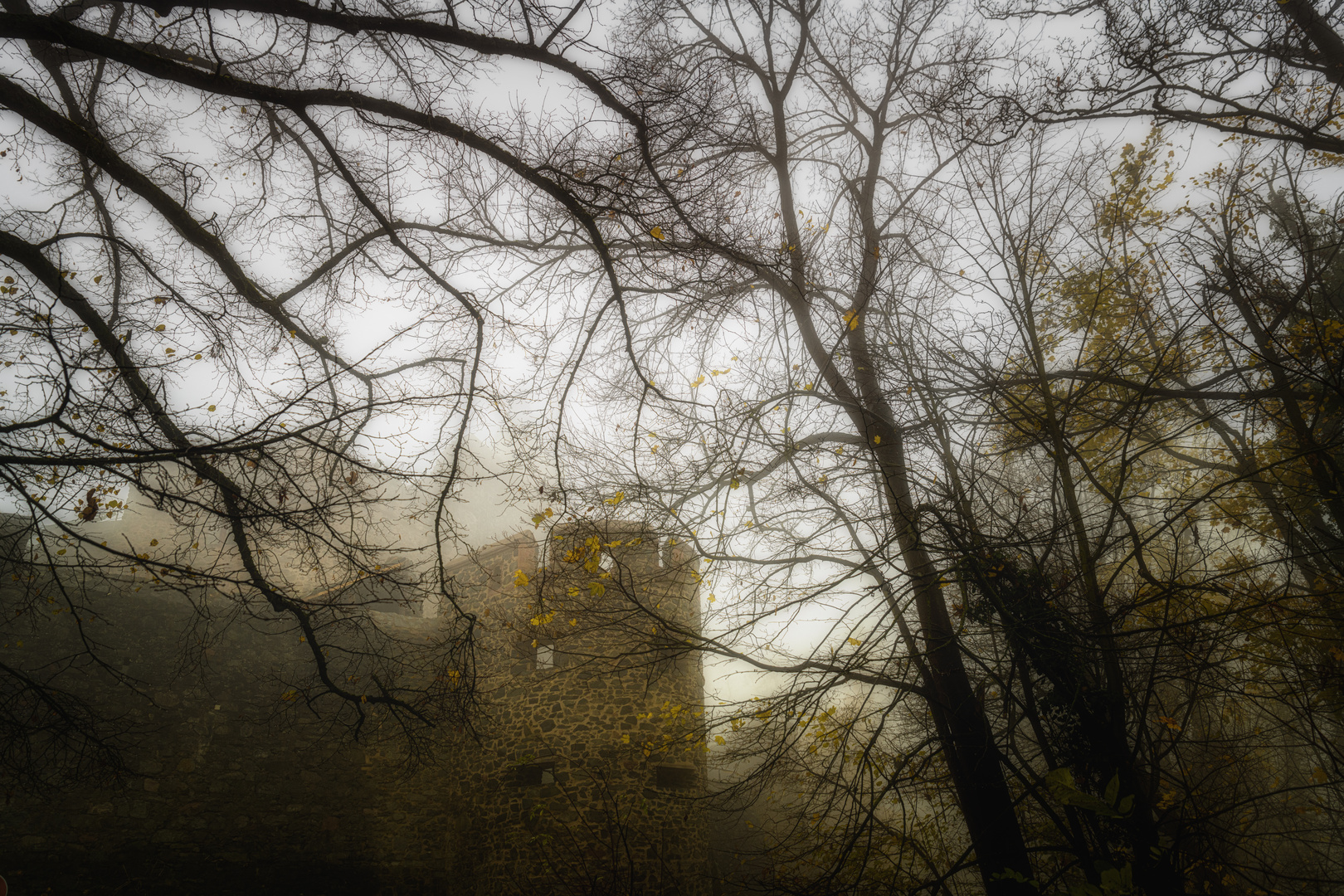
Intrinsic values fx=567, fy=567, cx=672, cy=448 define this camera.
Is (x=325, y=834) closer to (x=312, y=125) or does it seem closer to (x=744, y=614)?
(x=744, y=614)

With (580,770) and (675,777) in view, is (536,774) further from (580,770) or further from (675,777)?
(675,777)

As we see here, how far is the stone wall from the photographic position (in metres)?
7.24

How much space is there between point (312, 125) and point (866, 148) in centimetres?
532

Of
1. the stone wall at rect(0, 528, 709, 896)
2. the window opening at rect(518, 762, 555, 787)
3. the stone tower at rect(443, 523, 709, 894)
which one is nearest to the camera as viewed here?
the stone wall at rect(0, 528, 709, 896)

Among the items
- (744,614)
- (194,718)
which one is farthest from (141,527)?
(744,614)

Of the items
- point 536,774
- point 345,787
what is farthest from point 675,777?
point 345,787

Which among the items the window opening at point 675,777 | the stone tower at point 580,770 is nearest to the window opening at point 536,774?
the stone tower at point 580,770

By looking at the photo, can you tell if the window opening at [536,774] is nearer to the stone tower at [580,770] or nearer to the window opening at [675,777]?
the stone tower at [580,770]

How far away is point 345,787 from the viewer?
9172 mm

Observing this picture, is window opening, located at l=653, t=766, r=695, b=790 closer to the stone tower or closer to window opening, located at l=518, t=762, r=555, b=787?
the stone tower

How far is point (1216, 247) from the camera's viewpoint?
3219 mm

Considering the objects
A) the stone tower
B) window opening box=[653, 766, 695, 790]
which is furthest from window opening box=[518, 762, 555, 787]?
window opening box=[653, 766, 695, 790]

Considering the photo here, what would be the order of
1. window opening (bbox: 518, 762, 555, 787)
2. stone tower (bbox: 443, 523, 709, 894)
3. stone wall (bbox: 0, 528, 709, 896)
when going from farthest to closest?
window opening (bbox: 518, 762, 555, 787)
stone tower (bbox: 443, 523, 709, 894)
stone wall (bbox: 0, 528, 709, 896)

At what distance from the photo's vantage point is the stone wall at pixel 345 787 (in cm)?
724
